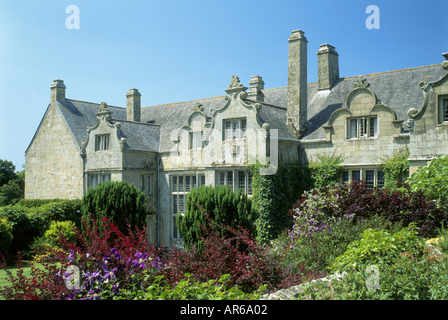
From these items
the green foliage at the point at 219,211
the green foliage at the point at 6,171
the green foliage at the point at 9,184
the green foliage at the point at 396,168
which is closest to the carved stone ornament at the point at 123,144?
the green foliage at the point at 219,211

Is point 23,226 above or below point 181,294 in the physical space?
below

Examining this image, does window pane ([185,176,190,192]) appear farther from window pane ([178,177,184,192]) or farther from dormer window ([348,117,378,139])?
dormer window ([348,117,378,139])

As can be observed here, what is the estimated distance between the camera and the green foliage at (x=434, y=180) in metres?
12.9

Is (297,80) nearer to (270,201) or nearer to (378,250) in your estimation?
(270,201)

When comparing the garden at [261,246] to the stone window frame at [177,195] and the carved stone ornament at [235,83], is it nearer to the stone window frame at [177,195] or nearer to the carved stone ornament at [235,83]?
the stone window frame at [177,195]

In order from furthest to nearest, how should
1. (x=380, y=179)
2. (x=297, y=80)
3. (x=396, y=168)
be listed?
(x=297, y=80), (x=380, y=179), (x=396, y=168)

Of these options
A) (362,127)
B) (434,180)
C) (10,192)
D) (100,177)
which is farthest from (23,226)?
(10,192)

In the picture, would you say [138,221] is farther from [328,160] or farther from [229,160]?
[328,160]

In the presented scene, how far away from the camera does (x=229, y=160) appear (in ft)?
64.7

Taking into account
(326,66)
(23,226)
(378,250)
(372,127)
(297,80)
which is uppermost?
(326,66)

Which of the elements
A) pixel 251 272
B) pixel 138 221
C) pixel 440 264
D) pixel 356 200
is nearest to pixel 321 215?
pixel 356 200

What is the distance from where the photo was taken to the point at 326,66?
22.4 meters

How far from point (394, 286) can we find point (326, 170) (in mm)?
12920
